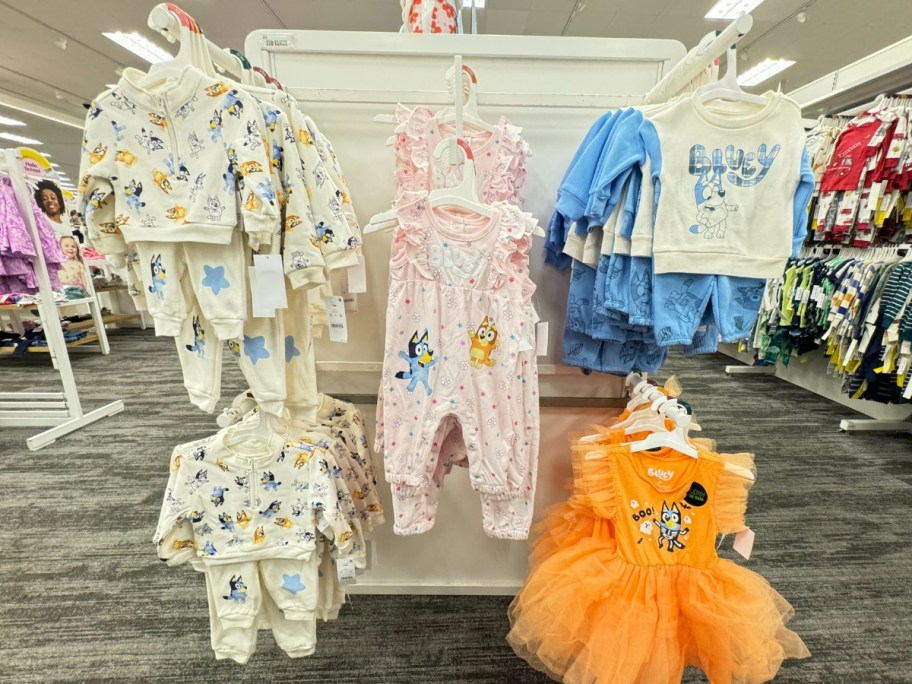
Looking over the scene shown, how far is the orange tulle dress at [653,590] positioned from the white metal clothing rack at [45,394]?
12.0 feet

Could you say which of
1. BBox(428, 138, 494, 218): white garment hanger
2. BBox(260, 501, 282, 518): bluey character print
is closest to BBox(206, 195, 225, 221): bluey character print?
BBox(428, 138, 494, 218): white garment hanger

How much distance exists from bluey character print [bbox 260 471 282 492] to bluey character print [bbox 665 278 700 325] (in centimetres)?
116

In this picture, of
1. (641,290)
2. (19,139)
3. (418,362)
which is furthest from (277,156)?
(19,139)

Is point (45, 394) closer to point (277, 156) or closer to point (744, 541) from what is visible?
point (277, 156)

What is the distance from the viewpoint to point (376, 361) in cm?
154

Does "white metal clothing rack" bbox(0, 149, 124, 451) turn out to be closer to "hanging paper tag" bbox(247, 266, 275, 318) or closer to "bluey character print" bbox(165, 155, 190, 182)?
"bluey character print" bbox(165, 155, 190, 182)

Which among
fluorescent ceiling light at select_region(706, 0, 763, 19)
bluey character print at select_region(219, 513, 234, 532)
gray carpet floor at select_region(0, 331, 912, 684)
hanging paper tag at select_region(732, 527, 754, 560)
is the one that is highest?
fluorescent ceiling light at select_region(706, 0, 763, 19)

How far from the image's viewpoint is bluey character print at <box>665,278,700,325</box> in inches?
43.7

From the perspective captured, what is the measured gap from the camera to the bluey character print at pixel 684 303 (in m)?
1.11

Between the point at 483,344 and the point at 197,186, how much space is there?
0.75 metres

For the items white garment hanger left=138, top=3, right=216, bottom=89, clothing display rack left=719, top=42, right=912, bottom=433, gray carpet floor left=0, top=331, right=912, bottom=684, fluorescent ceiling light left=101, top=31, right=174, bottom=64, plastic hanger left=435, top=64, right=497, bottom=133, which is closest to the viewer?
white garment hanger left=138, top=3, right=216, bottom=89

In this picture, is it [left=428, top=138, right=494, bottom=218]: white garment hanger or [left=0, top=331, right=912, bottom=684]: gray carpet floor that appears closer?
[left=428, top=138, right=494, bottom=218]: white garment hanger

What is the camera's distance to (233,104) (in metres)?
0.89

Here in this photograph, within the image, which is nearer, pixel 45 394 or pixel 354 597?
pixel 354 597
